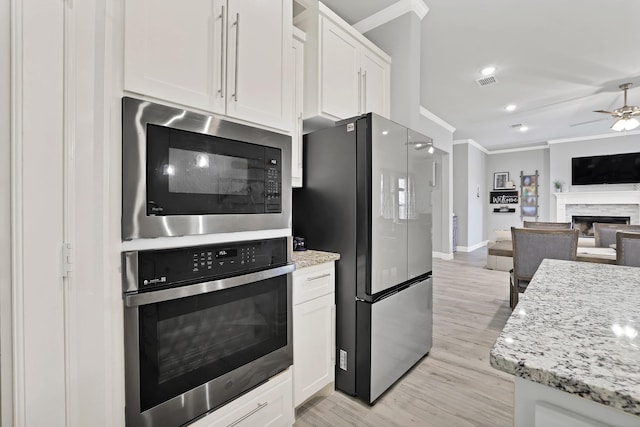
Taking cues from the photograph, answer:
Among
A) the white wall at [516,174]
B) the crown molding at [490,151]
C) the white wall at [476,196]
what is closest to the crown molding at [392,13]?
the crown molding at [490,151]

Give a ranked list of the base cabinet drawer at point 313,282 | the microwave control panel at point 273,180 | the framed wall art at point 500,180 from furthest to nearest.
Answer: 1. the framed wall art at point 500,180
2. the base cabinet drawer at point 313,282
3. the microwave control panel at point 273,180

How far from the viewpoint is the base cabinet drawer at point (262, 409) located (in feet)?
4.11

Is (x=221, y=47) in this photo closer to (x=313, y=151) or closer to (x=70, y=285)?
(x=313, y=151)

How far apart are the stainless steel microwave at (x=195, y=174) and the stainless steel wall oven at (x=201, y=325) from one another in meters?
0.11

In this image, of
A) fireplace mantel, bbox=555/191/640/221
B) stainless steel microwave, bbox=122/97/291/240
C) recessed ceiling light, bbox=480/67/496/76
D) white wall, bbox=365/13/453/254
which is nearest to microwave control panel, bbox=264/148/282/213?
stainless steel microwave, bbox=122/97/291/240

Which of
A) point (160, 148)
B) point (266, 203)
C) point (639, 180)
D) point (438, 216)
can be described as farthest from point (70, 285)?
point (639, 180)

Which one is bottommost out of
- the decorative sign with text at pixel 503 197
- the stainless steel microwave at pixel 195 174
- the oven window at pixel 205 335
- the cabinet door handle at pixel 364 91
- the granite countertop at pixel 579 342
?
the oven window at pixel 205 335

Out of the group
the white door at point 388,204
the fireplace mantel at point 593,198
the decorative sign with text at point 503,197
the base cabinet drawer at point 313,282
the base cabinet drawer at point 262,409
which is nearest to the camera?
the base cabinet drawer at point 262,409

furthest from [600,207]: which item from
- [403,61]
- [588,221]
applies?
[403,61]

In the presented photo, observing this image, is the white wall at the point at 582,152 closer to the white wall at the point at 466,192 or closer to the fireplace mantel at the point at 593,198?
the fireplace mantel at the point at 593,198

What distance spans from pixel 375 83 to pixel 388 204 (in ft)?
3.92

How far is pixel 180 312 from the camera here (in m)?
1.12

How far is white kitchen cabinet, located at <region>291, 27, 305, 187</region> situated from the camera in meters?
1.94

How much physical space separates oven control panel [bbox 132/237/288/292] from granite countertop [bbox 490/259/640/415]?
3.26 ft
